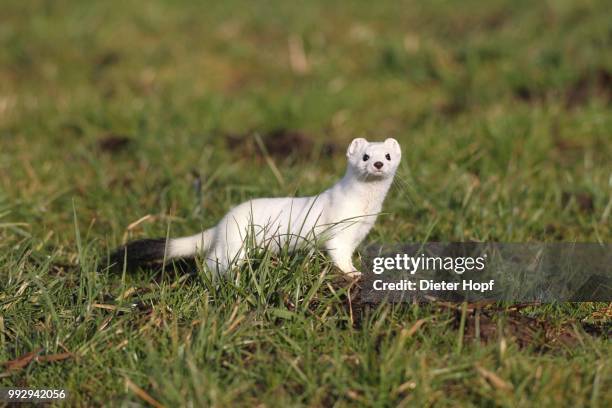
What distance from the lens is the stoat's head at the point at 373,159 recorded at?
3695mm

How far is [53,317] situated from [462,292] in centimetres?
179

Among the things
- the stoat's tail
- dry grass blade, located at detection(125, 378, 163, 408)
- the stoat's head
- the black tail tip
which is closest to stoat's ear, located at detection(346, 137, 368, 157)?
the stoat's head

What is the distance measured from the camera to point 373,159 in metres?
3.70

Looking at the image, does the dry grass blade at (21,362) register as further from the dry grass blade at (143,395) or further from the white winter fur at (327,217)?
the white winter fur at (327,217)

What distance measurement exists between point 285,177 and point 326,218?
4.52 feet

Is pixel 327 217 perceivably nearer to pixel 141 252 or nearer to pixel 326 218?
pixel 326 218

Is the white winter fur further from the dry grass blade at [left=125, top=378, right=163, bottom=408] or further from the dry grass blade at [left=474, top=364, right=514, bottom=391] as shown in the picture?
the dry grass blade at [left=474, top=364, right=514, bottom=391]

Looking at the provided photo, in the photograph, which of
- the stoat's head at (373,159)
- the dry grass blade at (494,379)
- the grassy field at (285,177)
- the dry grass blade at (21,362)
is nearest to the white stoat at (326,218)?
the stoat's head at (373,159)

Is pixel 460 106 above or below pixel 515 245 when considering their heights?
above

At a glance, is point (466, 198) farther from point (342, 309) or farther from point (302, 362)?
point (302, 362)

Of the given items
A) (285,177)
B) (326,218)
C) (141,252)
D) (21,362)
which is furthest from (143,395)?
(285,177)

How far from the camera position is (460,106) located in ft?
25.2

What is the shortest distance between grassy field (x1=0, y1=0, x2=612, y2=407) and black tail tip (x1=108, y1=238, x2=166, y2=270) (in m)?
0.11

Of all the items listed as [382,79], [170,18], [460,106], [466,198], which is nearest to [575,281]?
[466,198]
